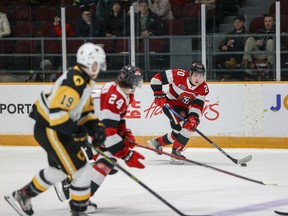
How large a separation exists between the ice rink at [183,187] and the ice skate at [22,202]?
340 millimetres

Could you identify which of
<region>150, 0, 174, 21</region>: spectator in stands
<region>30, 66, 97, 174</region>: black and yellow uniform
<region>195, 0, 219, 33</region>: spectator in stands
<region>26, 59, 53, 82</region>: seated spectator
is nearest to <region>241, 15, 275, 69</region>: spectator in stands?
<region>195, 0, 219, 33</region>: spectator in stands

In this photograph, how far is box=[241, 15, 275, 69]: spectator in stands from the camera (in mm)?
8656

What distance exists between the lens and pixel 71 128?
4.76 m

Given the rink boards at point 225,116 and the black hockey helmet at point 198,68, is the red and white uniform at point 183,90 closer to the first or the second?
the black hockey helmet at point 198,68

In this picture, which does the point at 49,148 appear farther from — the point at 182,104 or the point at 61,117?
the point at 182,104

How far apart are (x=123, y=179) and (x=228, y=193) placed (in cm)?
107

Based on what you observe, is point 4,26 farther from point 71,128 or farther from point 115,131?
point 71,128

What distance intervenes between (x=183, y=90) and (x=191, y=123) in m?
0.37

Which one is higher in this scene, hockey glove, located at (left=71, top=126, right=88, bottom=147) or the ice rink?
hockey glove, located at (left=71, top=126, right=88, bottom=147)

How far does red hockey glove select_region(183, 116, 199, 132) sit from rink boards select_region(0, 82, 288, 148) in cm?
Result: 104

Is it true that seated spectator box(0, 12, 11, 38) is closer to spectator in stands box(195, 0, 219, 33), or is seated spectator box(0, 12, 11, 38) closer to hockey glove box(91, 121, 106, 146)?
spectator in stands box(195, 0, 219, 33)

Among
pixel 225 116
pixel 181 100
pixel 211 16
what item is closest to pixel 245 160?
pixel 181 100

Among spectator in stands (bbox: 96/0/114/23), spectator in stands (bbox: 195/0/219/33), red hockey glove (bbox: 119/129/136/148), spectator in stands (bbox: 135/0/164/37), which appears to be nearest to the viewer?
red hockey glove (bbox: 119/129/136/148)

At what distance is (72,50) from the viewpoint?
906 centimetres
